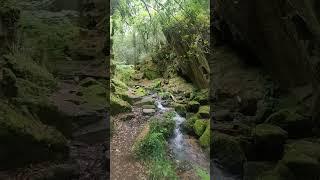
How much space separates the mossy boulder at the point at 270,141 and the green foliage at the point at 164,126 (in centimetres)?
479

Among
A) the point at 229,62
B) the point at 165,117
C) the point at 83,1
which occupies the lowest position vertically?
the point at 165,117

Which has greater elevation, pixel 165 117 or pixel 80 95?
pixel 80 95

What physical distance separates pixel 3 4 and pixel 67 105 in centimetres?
279

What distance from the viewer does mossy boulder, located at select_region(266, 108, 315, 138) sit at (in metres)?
6.21

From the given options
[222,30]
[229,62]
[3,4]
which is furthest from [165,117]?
[3,4]

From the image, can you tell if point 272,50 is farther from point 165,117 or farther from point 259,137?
point 165,117

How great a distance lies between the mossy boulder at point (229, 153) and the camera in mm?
7125

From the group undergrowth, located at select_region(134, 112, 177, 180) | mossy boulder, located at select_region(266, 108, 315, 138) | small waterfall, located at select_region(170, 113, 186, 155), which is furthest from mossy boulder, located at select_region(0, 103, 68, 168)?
small waterfall, located at select_region(170, 113, 186, 155)

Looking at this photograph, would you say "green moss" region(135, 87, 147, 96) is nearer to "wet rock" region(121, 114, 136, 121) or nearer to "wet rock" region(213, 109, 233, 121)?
"wet rock" region(121, 114, 136, 121)

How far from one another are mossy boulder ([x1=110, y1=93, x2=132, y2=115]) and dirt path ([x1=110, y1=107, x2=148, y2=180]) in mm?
301

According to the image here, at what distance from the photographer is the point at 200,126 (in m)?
10.6

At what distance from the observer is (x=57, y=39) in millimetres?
11250

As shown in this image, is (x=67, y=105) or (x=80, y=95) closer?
(x=67, y=105)

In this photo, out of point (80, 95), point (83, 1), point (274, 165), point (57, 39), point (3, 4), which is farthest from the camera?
point (83, 1)
